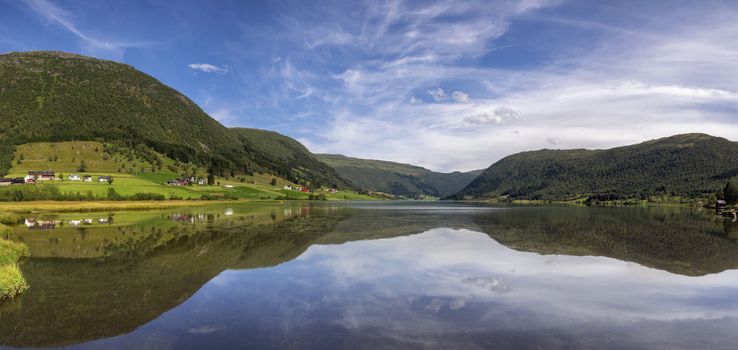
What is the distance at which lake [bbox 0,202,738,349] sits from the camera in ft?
47.2

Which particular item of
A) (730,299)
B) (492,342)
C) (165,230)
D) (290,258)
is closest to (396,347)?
(492,342)

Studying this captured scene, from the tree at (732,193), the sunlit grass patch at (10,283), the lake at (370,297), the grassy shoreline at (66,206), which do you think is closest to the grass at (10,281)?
the sunlit grass patch at (10,283)

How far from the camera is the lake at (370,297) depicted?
14.4 meters

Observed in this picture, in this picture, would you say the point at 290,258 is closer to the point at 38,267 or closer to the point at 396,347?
the point at 38,267

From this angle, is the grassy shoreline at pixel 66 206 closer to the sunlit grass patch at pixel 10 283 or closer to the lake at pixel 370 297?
the lake at pixel 370 297

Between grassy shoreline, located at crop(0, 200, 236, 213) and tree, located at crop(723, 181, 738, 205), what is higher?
grassy shoreline, located at crop(0, 200, 236, 213)

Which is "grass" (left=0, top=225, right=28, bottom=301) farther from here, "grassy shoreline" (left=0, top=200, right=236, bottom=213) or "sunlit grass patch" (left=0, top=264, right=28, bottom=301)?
"grassy shoreline" (left=0, top=200, right=236, bottom=213)

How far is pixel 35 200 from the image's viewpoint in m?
101

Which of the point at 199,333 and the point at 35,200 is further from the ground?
the point at 35,200

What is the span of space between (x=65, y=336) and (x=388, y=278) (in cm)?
1569

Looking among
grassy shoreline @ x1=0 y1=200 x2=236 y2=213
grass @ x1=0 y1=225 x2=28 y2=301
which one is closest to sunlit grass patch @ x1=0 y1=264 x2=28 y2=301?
grass @ x1=0 y1=225 x2=28 y2=301

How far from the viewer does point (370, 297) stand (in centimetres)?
2045

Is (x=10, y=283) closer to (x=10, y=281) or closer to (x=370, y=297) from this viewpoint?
(x=10, y=281)

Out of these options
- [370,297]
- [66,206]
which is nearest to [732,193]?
[370,297]
